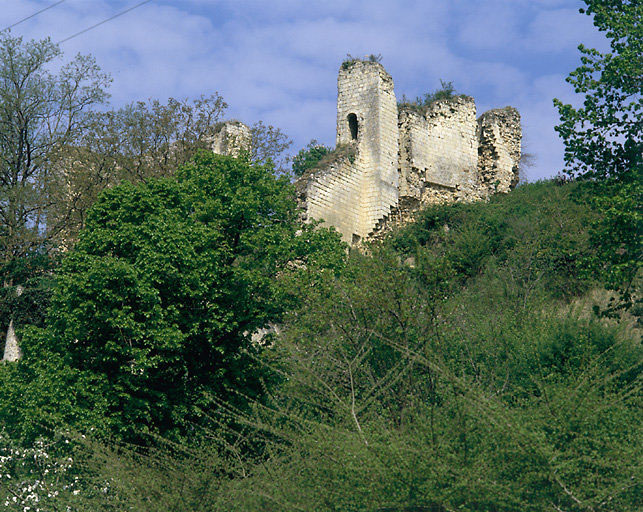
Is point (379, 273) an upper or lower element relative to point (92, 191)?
lower

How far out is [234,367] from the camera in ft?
50.4

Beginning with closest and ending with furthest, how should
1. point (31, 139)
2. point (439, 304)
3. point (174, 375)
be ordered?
point (439, 304), point (174, 375), point (31, 139)

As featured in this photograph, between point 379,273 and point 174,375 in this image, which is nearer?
point 379,273

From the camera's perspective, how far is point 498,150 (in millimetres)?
31375

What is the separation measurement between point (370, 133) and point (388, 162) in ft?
3.72

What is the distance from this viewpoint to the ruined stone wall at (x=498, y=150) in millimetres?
31094

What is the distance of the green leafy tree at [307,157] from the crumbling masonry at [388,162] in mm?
8230

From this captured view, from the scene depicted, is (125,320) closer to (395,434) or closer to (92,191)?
(395,434)

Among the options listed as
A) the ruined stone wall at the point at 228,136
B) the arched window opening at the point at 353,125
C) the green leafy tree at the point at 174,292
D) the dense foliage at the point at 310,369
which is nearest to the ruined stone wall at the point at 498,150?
the arched window opening at the point at 353,125

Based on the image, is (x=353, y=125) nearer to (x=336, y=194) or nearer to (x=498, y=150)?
(x=336, y=194)

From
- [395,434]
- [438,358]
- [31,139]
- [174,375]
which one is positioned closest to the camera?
[395,434]

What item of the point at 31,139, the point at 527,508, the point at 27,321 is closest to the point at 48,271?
the point at 27,321

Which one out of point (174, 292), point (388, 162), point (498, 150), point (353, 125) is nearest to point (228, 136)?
point (353, 125)

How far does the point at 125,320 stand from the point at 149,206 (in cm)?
275
